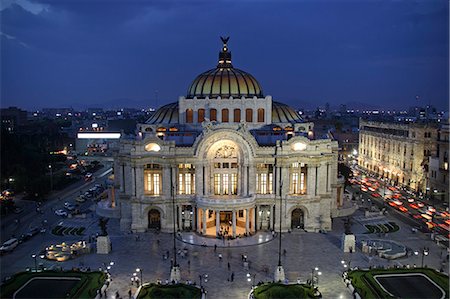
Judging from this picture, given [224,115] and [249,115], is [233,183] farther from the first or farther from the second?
[249,115]

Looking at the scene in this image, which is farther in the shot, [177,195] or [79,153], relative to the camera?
[79,153]

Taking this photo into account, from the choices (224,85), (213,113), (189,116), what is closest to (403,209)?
(213,113)

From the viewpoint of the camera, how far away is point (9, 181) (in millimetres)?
94562

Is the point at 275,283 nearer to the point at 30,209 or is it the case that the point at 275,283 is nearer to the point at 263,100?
the point at 263,100

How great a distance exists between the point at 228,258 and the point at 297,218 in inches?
723

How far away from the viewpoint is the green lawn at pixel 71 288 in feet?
154

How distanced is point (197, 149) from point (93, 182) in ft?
168

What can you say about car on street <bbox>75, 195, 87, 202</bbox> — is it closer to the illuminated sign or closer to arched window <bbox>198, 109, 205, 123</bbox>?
arched window <bbox>198, 109, 205, 123</bbox>

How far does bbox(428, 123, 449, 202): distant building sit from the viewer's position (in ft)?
289

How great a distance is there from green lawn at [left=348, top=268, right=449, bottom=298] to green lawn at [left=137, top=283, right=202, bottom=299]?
17969mm

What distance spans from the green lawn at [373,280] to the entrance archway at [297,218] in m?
20.0

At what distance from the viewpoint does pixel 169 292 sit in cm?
4534

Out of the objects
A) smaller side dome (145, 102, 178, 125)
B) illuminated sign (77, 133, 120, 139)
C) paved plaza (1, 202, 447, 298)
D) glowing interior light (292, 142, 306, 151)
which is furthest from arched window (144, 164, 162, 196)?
illuminated sign (77, 133, 120, 139)

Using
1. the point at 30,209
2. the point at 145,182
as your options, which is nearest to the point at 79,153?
the point at 30,209
